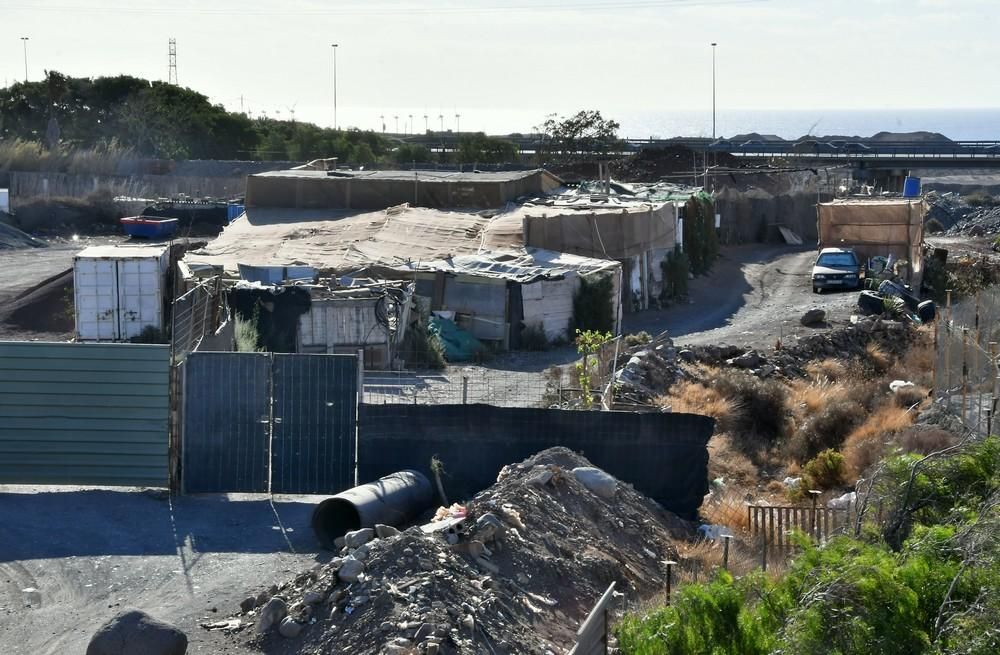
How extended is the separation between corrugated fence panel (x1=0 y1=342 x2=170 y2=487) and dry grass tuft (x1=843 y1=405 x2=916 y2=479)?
8560 millimetres

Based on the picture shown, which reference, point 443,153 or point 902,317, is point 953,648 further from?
point 443,153

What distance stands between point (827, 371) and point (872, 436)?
5.87 m

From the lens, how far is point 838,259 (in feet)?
116

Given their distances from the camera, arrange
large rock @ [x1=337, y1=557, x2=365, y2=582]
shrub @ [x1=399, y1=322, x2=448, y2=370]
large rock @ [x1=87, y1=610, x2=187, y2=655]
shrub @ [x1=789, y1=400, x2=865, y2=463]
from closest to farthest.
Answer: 1. large rock @ [x1=87, y1=610, x2=187, y2=655]
2. large rock @ [x1=337, y1=557, x2=365, y2=582]
3. shrub @ [x1=789, y1=400, x2=865, y2=463]
4. shrub @ [x1=399, y1=322, x2=448, y2=370]

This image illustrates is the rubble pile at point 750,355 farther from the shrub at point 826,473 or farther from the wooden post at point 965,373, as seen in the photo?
the wooden post at point 965,373

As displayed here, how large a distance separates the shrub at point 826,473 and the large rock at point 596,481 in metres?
4.53

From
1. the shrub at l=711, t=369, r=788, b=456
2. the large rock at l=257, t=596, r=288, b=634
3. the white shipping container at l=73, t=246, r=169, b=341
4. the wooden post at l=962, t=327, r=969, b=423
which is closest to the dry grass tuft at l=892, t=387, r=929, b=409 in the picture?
the shrub at l=711, t=369, r=788, b=456

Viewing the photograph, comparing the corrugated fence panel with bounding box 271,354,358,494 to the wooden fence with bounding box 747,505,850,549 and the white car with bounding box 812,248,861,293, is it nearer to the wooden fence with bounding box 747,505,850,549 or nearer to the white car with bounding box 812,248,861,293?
the wooden fence with bounding box 747,505,850,549

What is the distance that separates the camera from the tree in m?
69.8

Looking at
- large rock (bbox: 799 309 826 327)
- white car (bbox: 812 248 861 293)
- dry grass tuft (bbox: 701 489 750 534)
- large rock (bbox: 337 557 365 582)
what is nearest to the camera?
large rock (bbox: 337 557 365 582)

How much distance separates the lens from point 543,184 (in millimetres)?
39656

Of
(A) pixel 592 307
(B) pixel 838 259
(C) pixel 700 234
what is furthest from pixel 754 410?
(C) pixel 700 234

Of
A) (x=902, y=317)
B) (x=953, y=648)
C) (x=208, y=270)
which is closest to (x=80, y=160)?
(x=208, y=270)

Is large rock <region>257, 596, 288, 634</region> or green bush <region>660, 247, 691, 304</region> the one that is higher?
green bush <region>660, 247, 691, 304</region>
